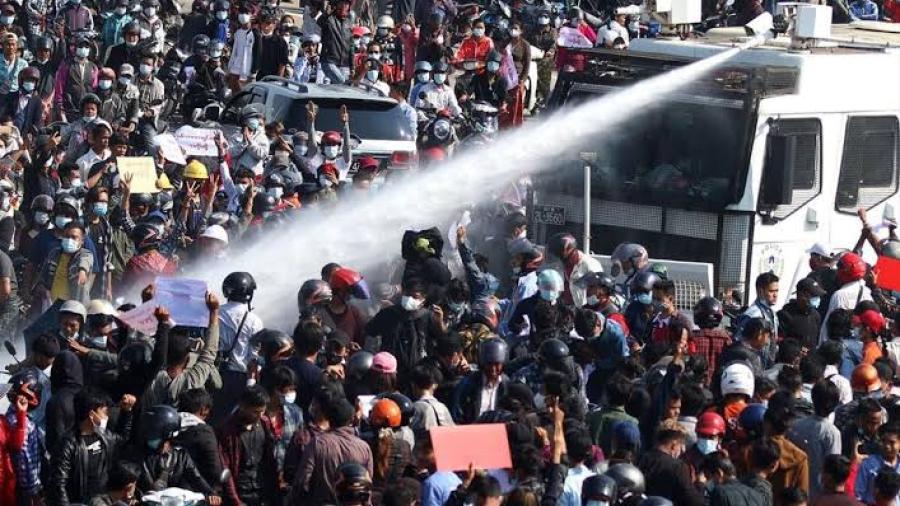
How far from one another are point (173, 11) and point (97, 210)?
14.4m

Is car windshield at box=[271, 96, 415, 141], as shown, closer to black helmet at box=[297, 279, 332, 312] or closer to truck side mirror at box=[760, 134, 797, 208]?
truck side mirror at box=[760, 134, 797, 208]

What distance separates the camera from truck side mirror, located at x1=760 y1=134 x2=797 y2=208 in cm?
1733

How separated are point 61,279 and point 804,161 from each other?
18.7 feet

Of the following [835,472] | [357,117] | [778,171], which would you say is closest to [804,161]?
[778,171]

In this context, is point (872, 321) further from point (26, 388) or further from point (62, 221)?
point (62, 221)

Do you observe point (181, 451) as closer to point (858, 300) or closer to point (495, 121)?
point (858, 300)

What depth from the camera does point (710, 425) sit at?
40.6 ft

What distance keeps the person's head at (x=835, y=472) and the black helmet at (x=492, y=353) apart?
7.68 ft

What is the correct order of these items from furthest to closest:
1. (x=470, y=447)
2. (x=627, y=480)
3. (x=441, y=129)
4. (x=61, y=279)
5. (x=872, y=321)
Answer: (x=441, y=129), (x=61, y=279), (x=872, y=321), (x=470, y=447), (x=627, y=480)

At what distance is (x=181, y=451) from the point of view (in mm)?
11797

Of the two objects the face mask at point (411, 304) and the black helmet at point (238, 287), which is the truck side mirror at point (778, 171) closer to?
the face mask at point (411, 304)

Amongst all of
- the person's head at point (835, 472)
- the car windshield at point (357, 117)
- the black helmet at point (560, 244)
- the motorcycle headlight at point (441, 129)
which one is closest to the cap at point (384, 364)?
the person's head at point (835, 472)

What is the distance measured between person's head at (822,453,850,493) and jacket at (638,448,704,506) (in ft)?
2.09

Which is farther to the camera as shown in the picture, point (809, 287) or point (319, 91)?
point (319, 91)
